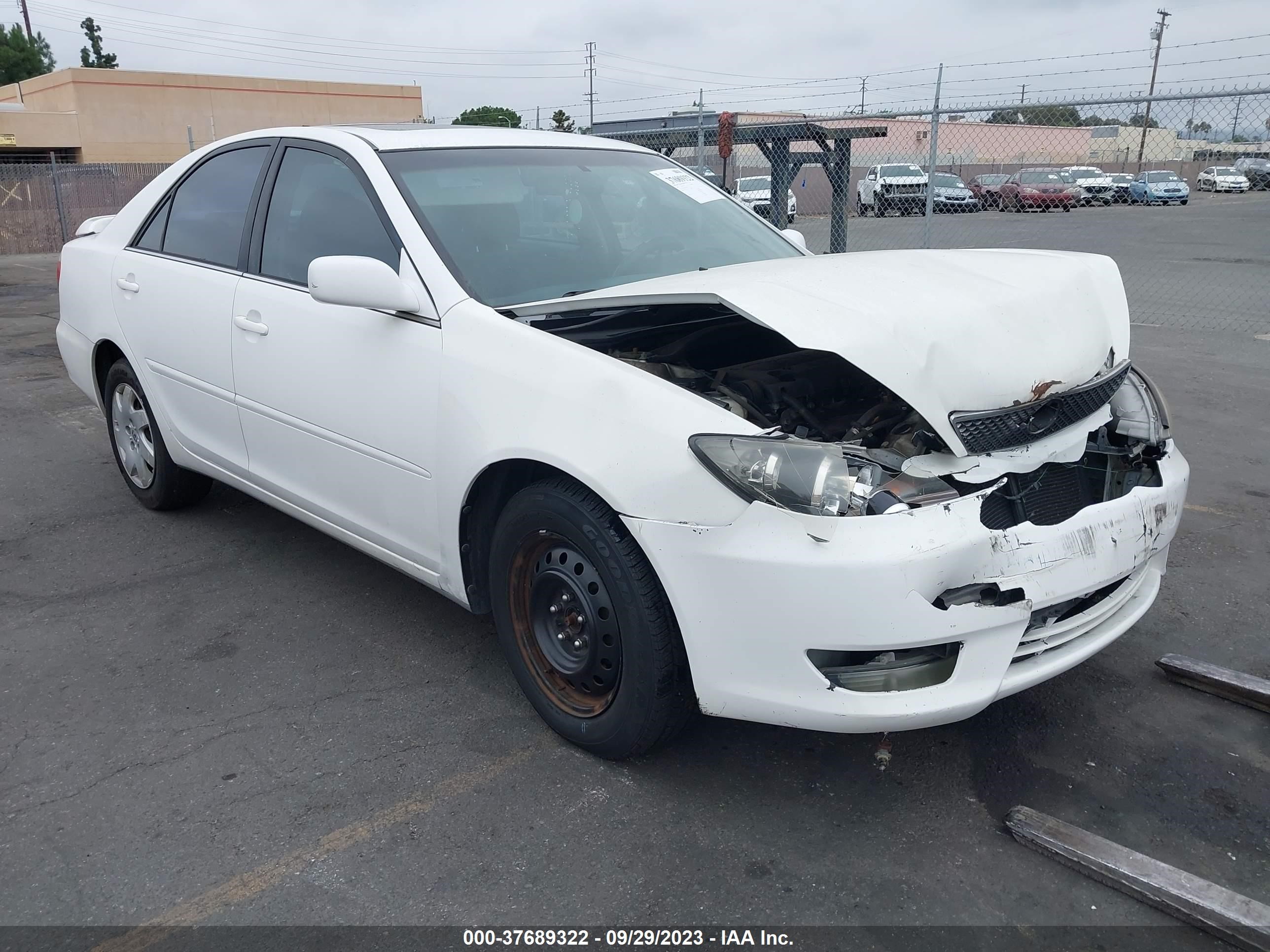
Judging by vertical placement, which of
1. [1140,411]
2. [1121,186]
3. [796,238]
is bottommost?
[1121,186]

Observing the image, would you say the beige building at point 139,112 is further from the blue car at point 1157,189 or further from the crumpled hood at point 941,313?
the crumpled hood at point 941,313

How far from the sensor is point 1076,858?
244cm

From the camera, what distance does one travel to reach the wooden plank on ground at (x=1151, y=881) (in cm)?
221

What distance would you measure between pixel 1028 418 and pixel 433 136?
90.6 inches

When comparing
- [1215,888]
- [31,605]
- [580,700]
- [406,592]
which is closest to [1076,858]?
[1215,888]

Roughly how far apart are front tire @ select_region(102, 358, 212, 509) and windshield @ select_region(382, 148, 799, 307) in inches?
80.7

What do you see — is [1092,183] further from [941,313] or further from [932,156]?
[941,313]

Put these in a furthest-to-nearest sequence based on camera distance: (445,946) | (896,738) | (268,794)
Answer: (896,738)
(268,794)
(445,946)

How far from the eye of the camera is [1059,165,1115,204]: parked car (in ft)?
62.0

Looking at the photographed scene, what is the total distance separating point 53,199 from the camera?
20.9 meters

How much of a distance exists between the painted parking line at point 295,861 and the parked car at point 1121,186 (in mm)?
21040

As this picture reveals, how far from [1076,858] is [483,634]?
2113 millimetres

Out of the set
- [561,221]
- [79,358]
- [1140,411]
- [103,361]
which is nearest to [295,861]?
[561,221]

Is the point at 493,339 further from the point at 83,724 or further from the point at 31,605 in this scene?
the point at 31,605
